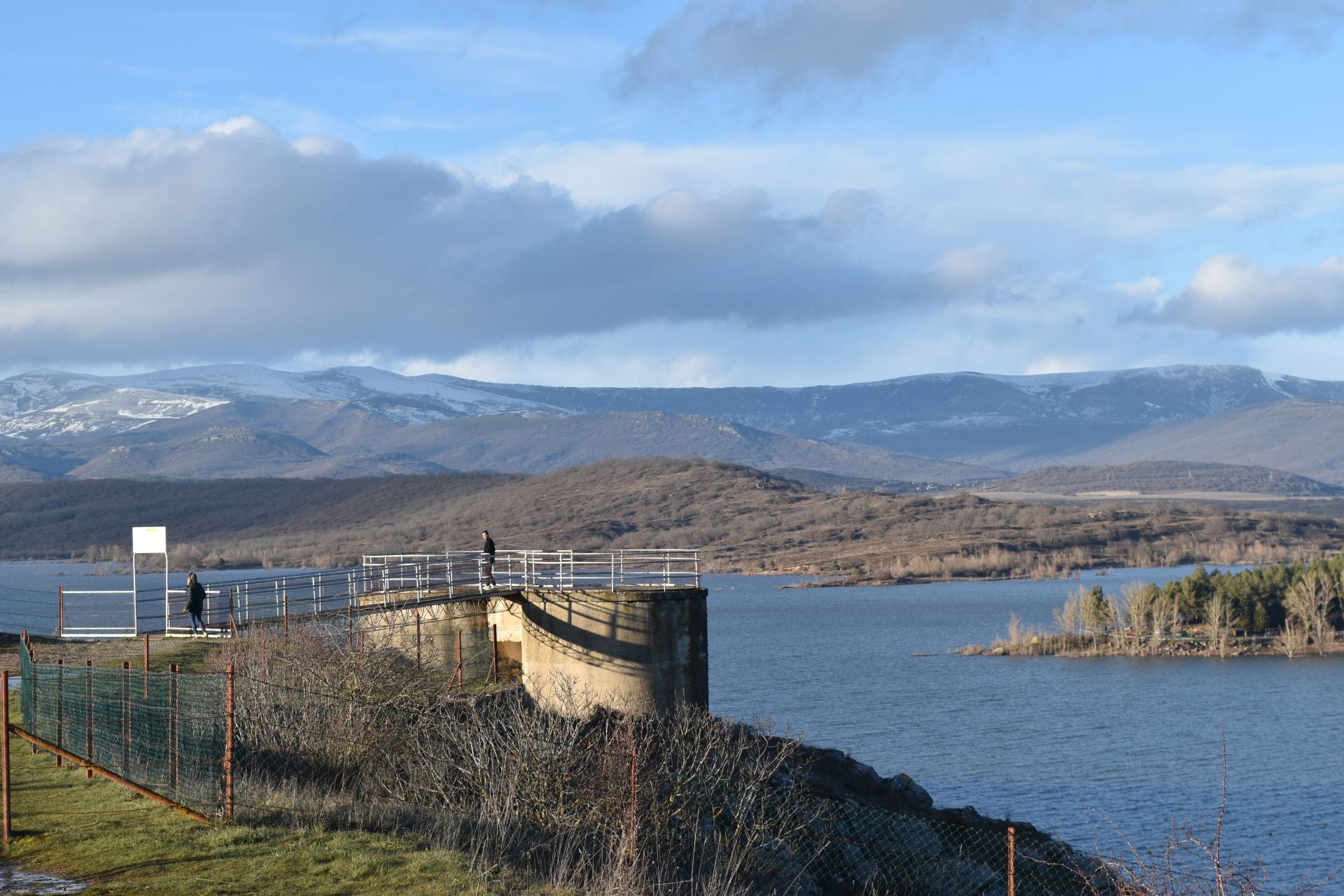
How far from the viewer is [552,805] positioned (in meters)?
21.5

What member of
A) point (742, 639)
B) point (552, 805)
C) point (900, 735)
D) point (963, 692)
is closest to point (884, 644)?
point (742, 639)

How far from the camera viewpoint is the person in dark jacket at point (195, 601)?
121ft

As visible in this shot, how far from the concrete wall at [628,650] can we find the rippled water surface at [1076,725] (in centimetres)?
1144

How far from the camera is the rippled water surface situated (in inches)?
1732

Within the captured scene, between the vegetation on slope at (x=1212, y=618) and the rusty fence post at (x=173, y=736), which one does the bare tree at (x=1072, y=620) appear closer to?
the vegetation on slope at (x=1212, y=618)

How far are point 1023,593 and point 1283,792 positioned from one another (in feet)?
328

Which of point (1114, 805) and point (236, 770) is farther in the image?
point (1114, 805)

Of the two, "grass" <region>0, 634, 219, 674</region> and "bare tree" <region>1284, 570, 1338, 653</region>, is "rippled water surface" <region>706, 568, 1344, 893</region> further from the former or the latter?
"grass" <region>0, 634, 219, 674</region>

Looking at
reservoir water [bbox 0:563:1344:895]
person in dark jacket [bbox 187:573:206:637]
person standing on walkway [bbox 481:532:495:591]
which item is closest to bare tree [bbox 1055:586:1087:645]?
reservoir water [bbox 0:563:1344:895]

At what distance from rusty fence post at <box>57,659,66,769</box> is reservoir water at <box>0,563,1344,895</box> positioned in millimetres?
16235

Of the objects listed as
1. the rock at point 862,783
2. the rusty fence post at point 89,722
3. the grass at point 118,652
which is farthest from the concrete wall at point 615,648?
the rusty fence post at point 89,722

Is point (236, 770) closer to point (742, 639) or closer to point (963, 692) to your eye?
point (963, 692)

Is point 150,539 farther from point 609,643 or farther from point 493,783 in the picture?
point 493,783

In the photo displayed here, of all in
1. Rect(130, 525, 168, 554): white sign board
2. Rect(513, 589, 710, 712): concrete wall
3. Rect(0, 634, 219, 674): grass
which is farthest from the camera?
Rect(130, 525, 168, 554): white sign board
